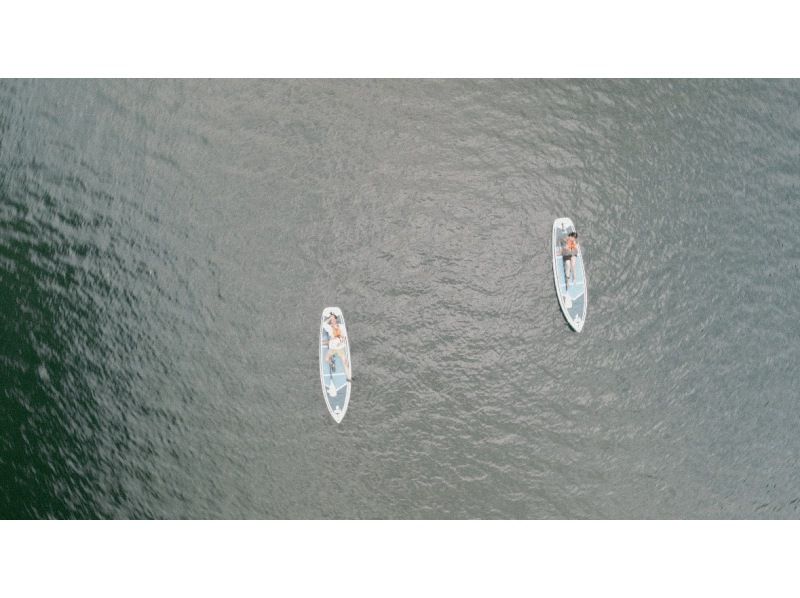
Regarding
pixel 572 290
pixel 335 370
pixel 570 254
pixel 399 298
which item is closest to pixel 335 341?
pixel 335 370

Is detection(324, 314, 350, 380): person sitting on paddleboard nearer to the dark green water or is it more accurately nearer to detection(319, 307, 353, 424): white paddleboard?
detection(319, 307, 353, 424): white paddleboard

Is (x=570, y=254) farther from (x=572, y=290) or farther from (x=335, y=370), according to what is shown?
(x=335, y=370)

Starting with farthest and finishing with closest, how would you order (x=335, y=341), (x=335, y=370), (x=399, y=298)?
(x=399, y=298), (x=335, y=341), (x=335, y=370)

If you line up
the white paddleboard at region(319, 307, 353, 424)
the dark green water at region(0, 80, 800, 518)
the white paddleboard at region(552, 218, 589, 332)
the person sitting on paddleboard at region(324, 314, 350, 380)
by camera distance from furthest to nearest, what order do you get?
the white paddleboard at region(552, 218, 589, 332), the person sitting on paddleboard at region(324, 314, 350, 380), the white paddleboard at region(319, 307, 353, 424), the dark green water at region(0, 80, 800, 518)

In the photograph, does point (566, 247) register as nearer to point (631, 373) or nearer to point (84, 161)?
point (631, 373)

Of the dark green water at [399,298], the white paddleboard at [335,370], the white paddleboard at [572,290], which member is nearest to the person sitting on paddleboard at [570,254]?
the white paddleboard at [572,290]

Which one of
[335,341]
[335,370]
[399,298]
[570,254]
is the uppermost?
[570,254]

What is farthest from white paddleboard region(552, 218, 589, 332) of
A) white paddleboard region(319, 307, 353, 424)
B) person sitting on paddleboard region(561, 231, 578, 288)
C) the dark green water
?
white paddleboard region(319, 307, 353, 424)
